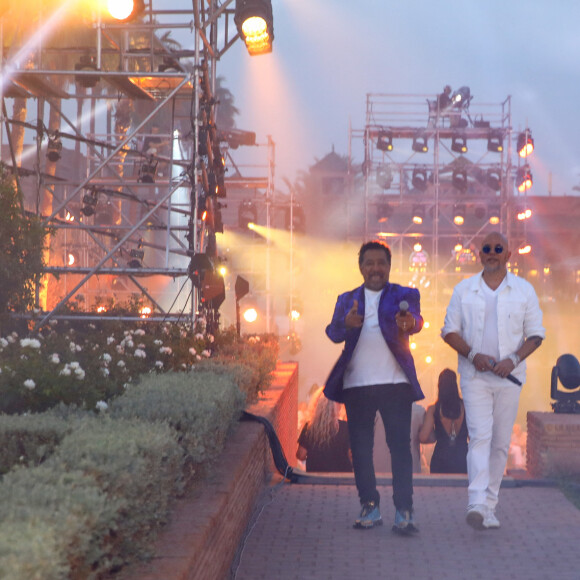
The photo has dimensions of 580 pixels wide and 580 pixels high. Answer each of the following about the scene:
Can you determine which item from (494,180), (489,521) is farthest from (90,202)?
(494,180)

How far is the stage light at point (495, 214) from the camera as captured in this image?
2950 centimetres

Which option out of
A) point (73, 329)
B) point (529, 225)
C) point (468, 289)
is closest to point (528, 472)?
point (468, 289)

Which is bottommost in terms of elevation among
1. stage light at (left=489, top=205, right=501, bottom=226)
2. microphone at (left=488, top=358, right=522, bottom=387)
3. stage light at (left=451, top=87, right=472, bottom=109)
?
microphone at (left=488, top=358, right=522, bottom=387)

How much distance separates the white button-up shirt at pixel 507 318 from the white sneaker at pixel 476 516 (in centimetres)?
83

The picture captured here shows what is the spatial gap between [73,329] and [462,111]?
70.5ft

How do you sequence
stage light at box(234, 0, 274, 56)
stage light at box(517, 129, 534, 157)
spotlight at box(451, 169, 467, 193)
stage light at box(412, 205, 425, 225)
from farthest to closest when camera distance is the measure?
stage light at box(412, 205, 425, 225), spotlight at box(451, 169, 467, 193), stage light at box(517, 129, 534, 157), stage light at box(234, 0, 274, 56)

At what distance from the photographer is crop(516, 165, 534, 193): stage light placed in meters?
29.5

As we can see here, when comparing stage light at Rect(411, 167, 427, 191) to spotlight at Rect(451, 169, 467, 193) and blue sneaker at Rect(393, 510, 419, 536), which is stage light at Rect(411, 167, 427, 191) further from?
blue sneaker at Rect(393, 510, 419, 536)

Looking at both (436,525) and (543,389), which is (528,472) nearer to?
(436,525)

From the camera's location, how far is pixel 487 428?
5.56m

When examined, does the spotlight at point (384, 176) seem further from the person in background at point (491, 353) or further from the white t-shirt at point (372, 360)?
the white t-shirt at point (372, 360)

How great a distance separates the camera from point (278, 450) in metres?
7.47

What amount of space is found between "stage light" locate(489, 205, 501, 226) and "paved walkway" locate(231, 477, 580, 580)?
2364 cm

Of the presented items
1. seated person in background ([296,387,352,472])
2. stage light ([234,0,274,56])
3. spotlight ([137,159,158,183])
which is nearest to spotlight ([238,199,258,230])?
spotlight ([137,159,158,183])
